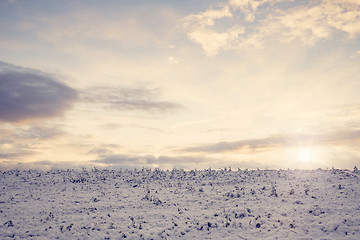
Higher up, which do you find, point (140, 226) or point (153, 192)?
point (153, 192)

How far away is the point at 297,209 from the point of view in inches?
851

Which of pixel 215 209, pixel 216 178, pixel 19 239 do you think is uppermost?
pixel 216 178

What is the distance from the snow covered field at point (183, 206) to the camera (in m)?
18.8

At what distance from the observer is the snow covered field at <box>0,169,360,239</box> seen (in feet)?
61.5

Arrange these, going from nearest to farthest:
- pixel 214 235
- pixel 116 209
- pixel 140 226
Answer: pixel 214 235, pixel 140 226, pixel 116 209

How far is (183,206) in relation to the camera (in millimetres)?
23953

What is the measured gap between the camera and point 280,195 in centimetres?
2559

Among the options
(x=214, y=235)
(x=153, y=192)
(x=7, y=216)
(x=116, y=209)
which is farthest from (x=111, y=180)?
(x=214, y=235)

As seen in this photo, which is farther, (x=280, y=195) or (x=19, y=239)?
(x=280, y=195)

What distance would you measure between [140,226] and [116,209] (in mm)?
4668

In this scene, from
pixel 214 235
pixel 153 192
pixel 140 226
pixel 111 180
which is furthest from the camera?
pixel 111 180

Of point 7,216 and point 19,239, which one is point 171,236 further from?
point 7,216

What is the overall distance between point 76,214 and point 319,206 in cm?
1880

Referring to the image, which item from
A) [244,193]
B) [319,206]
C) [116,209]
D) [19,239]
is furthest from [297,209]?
[19,239]
